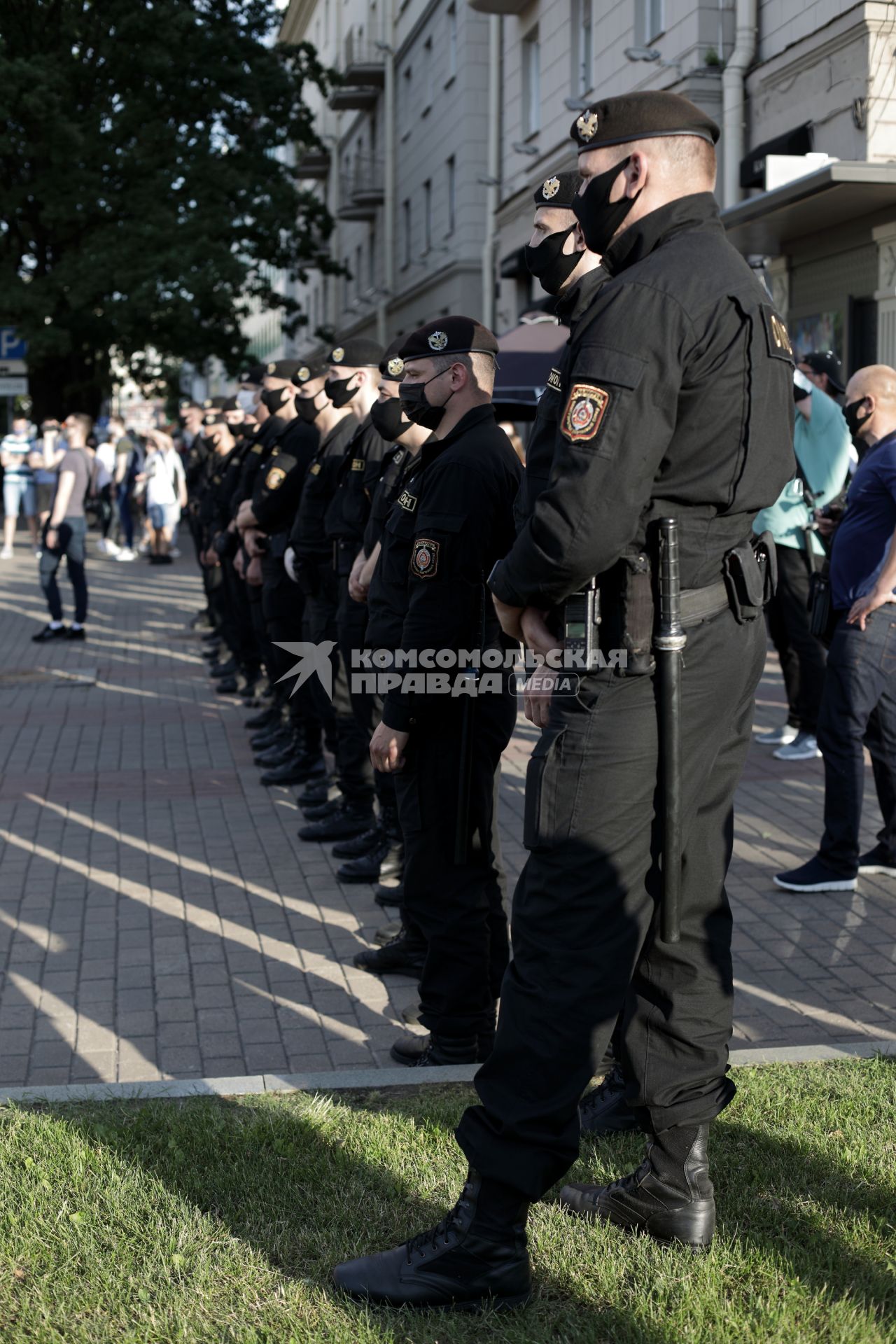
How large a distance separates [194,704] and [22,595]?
8.63m

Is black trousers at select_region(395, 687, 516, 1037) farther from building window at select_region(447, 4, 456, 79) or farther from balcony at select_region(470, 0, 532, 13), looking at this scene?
building window at select_region(447, 4, 456, 79)

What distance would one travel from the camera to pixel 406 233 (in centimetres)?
3406

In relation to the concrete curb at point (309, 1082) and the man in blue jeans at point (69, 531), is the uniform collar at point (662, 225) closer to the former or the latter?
the concrete curb at point (309, 1082)

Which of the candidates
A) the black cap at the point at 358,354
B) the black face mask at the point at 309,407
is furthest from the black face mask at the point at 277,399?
the black cap at the point at 358,354

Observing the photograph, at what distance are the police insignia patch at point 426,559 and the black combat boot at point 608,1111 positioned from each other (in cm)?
136

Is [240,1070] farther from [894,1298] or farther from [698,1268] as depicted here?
[894,1298]

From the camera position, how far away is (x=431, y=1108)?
3.73 meters

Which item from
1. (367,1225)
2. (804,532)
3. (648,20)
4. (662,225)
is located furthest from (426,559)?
(648,20)

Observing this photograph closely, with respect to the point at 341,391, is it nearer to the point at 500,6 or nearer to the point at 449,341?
the point at 449,341

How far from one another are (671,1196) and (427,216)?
30681 millimetres

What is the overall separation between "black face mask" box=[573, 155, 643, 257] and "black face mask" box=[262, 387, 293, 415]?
622cm

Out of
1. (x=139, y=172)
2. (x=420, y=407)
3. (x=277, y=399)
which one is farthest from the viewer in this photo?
(x=139, y=172)

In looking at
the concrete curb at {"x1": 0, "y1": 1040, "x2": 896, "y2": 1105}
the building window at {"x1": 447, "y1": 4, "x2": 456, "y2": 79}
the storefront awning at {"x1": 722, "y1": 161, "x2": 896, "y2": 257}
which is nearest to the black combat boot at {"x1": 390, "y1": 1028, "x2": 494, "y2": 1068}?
the concrete curb at {"x1": 0, "y1": 1040, "x2": 896, "y2": 1105}

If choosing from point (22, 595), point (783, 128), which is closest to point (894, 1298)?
point (783, 128)
